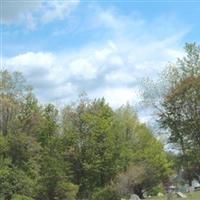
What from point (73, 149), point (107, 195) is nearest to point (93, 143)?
point (73, 149)

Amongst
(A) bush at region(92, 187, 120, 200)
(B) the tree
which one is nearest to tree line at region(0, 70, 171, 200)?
(A) bush at region(92, 187, 120, 200)

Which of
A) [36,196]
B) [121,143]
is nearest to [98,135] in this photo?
[121,143]

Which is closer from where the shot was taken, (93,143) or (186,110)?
(186,110)

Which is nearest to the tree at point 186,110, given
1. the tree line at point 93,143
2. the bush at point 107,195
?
the tree line at point 93,143

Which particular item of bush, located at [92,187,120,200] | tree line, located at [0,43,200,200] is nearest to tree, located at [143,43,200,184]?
tree line, located at [0,43,200,200]

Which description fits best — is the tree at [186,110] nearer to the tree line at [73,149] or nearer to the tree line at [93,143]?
the tree line at [93,143]

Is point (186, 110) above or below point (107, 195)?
above

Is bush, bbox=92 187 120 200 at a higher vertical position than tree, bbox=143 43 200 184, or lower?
lower

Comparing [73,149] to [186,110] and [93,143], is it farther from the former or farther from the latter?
[186,110]

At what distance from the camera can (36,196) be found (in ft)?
152

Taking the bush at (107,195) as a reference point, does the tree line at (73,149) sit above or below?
above

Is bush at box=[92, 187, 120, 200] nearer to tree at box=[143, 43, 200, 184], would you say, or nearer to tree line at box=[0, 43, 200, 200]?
tree line at box=[0, 43, 200, 200]

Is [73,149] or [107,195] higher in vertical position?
[73,149]

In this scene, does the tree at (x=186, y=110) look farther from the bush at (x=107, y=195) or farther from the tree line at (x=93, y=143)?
the bush at (x=107, y=195)
